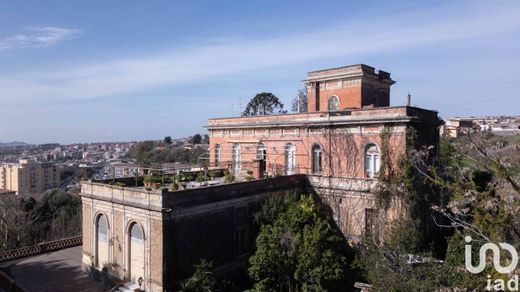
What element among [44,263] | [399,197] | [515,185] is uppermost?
[515,185]

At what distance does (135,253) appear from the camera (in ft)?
53.7

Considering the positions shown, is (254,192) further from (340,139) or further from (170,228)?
A: (340,139)

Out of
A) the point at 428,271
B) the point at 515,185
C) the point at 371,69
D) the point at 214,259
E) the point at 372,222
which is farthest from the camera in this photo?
the point at 371,69

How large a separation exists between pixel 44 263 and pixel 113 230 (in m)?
5.69

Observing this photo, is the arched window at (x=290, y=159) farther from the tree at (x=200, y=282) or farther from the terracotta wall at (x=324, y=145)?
the tree at (x=200, y=282)

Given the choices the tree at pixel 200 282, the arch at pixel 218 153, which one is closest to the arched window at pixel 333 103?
the arch at pixel 218 153

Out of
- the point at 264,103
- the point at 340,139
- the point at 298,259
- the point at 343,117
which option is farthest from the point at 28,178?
the point at 298,259

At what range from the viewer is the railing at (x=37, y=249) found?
20609mm

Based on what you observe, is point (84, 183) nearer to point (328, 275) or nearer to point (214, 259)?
point (214, 259)

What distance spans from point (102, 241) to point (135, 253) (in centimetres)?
285

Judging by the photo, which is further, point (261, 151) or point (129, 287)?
point (261, 151)

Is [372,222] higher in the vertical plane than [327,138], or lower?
lower

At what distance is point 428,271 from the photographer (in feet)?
46.4

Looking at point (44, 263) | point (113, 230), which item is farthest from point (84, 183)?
point (44, 263)
